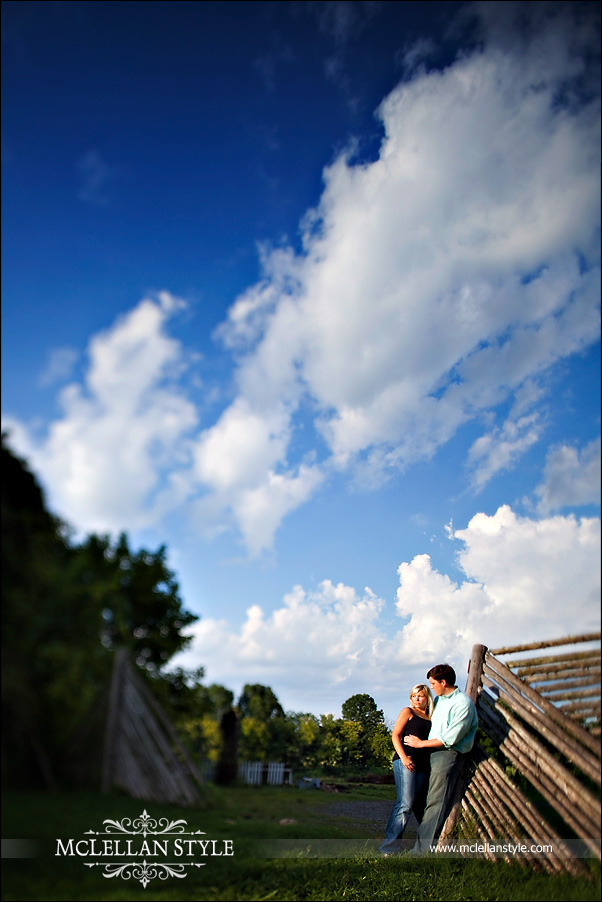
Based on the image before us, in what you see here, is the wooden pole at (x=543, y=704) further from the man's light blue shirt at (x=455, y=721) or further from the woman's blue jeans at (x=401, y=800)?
the woman's blue jeans at (x=401, y=800)

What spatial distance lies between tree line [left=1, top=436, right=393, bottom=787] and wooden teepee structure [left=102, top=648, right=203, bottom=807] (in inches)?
1.8

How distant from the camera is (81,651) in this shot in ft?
7.71

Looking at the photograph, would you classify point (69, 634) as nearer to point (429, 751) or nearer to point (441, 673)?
point (441, 673)

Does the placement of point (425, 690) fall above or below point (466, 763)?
above

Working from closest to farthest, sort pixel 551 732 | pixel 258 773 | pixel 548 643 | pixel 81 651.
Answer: pixel 81 651
pixel 258 773
pixel 551 732
pixel 548 643

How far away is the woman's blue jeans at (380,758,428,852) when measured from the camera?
Answer: 286 centimetres

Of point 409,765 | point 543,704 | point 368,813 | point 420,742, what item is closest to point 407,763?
point 409,765

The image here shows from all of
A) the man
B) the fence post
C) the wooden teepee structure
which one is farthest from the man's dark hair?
the wooden teepee structure

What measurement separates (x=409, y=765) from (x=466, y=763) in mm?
338

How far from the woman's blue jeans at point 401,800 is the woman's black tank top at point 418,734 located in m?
0.05

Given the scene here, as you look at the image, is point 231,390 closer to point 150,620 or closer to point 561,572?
point 150,620

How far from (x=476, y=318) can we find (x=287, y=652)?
1.87 metres

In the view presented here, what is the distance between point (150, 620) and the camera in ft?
7.86

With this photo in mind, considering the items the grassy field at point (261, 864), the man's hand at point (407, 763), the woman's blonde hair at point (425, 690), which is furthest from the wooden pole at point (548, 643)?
the grassy field at point (261, 864)
